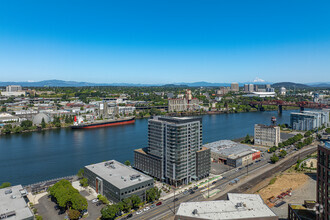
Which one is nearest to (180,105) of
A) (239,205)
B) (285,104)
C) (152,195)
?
(285,104)

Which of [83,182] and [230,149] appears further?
[230,149]

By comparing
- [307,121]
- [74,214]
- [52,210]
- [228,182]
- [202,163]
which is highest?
[307,121]

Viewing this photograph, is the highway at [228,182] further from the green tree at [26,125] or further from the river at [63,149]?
the green tree at [26,125]

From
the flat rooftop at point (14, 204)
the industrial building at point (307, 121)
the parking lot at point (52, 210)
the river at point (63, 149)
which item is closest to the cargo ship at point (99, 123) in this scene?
the river at point (63, 149)

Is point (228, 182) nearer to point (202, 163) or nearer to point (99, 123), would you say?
point (202, 163)

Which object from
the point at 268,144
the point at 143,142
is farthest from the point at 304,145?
the point at 143,142

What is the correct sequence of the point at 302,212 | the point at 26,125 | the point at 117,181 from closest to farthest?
the point at 302,212, the point at 117,181, the point at 26,125

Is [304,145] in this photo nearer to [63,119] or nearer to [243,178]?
[243,178]
